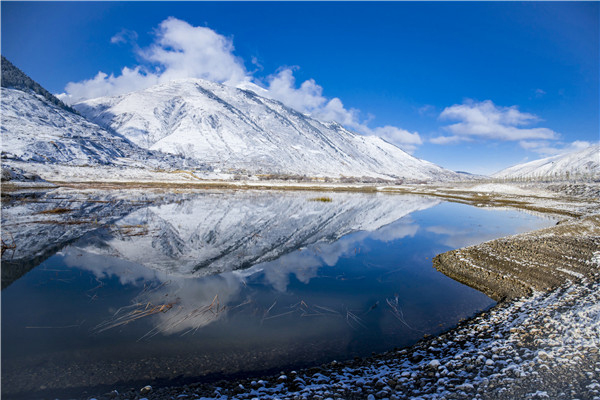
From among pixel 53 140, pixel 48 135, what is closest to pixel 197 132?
pixel 48 135

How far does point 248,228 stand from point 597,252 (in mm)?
22912

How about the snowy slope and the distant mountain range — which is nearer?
the snowy slope

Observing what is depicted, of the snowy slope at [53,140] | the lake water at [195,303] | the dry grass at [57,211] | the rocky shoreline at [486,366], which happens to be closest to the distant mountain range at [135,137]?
the snowy slope at [53,140]

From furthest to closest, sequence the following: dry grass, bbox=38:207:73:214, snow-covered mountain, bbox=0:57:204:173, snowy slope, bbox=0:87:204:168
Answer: snow-covered mountain, bbox=0:57:204:173, snowy slope, bbox=0:87:204:168, dry grass, bbox=38:207:73:214

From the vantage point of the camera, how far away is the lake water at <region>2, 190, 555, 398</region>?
255 inches

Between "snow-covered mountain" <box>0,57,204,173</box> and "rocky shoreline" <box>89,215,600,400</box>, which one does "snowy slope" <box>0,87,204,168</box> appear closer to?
"snow-covered mountain" <box>0,57,204,173</box>

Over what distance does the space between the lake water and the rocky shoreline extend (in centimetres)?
81

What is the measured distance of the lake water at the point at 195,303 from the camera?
6.47 metres

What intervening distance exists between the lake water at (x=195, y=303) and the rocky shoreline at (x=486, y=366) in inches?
31.8

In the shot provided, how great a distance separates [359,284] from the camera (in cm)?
1231

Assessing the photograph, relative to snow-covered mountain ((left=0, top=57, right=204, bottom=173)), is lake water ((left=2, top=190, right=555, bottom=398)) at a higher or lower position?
lower

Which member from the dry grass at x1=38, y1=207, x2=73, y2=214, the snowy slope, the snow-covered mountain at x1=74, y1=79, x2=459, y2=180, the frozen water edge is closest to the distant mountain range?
the snow-covered mountain at x1=74, y1=79, x2=459, y2=180

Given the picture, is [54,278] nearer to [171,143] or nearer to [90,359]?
[90,359]

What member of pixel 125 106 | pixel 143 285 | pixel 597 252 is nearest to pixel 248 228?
pixel 143 285
